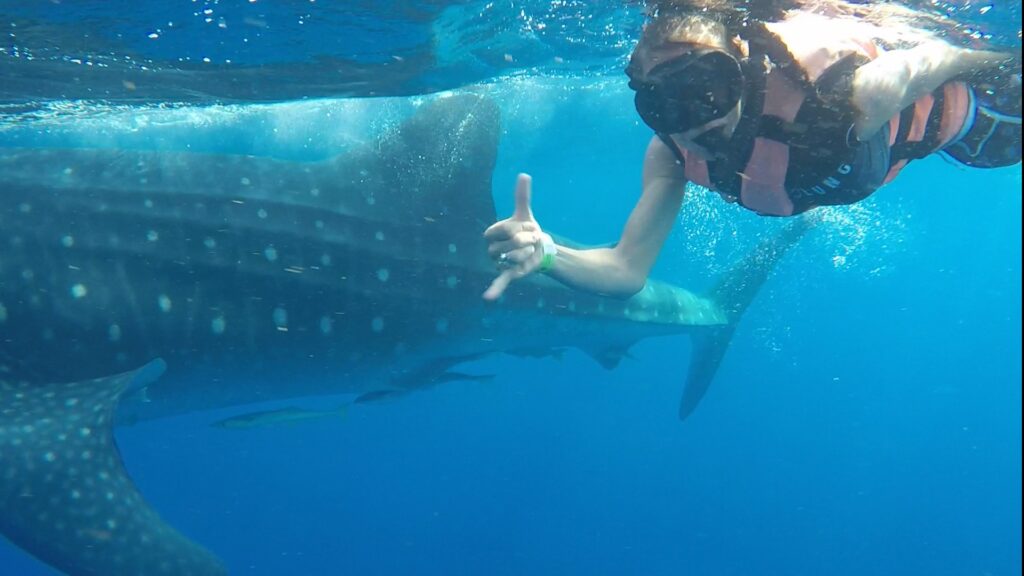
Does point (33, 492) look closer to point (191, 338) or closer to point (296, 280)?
point (191, 338)

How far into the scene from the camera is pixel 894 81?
2.98 metres

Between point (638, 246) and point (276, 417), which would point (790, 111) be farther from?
point (276, 417)

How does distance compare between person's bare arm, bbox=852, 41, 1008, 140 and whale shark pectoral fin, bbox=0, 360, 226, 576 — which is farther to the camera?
whale shark pectoral fin, bbox=0, 360, 226, 576

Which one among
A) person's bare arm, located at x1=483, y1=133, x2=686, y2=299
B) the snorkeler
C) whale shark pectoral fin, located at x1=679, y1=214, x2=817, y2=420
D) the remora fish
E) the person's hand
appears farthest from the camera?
whale shark pectoral fin, located at x1=679, y1=214, x2=817, y2=420

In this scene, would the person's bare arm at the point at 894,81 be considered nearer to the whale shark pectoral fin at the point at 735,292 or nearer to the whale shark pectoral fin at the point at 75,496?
the whale shark pectoral fin at the point at 75,496

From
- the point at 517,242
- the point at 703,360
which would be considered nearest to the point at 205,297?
the point at 517,242

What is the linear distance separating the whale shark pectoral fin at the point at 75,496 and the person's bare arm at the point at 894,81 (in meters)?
4.39

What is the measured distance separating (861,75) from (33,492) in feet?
16.2

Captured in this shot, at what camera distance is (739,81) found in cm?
281

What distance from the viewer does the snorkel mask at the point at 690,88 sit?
9.20ft

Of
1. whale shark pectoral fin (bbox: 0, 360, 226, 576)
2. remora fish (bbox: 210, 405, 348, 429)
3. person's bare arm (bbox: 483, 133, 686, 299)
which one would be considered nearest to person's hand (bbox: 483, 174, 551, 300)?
person's bare arm (bbox: 483, 133, 686, 299)

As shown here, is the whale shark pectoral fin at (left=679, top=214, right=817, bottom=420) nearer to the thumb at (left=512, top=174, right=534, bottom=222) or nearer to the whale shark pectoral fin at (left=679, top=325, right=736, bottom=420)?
the whale shark pectoral fin at (left=679, top=325, right=736, bottom=420)

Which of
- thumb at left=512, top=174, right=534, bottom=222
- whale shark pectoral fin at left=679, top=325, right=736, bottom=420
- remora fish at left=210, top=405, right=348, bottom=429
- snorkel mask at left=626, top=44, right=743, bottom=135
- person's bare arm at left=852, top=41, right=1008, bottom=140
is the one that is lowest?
whale shark pectoral fin at left=679, top=325, right=736, bottom=420

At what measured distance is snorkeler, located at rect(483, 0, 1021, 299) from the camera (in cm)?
292
